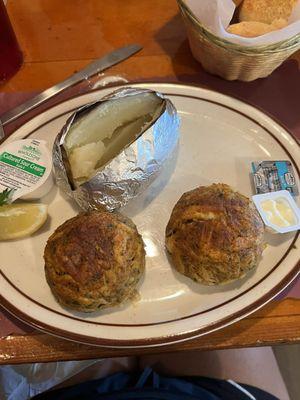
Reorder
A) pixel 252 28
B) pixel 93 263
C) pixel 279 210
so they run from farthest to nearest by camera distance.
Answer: pixel 252 28 → pixel 279 210 → pixel 93 263

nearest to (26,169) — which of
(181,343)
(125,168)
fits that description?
(125,168)

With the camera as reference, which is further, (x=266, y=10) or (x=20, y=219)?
(x=266, y=10)

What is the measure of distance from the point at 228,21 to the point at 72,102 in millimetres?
381

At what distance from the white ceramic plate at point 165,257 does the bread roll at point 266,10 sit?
196 millimetres

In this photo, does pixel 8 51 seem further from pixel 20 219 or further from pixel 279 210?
pixel 279 210

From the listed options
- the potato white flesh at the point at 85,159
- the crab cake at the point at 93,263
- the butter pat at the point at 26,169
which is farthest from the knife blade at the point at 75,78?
the crab cake at the point at 93,263

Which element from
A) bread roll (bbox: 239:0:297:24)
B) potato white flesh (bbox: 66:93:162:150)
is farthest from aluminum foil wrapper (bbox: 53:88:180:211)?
bread roll (bbox: 239:0:297:24)

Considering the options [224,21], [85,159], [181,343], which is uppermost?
[224,21]

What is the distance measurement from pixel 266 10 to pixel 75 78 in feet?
1.52

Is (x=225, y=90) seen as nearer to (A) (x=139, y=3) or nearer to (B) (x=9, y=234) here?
(A) (x=139, y=3)

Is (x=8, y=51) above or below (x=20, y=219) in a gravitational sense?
above

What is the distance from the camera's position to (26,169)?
906 millimetres

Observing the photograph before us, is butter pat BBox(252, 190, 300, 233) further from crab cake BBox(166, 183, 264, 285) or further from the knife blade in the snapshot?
the knife blade

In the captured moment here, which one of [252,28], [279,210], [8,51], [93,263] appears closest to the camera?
[93,263]
